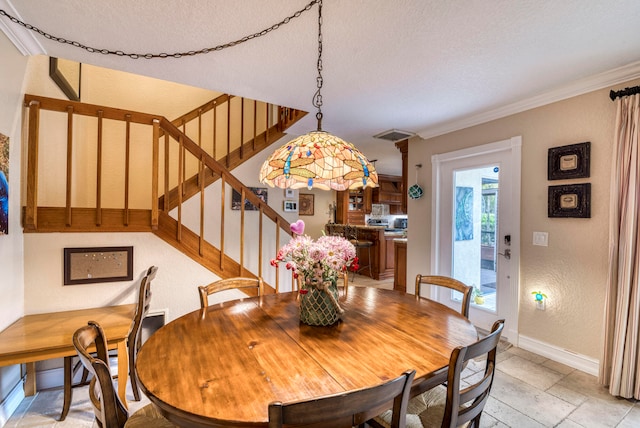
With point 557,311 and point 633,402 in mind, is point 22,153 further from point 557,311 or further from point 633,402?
point 633,402

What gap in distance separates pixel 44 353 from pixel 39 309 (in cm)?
73

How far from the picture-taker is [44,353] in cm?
168

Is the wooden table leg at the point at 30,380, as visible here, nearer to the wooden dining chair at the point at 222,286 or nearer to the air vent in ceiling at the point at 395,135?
the wooden dining chair at the point at 222,286

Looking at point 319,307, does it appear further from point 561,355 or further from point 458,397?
point 561,355

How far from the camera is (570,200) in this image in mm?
2539

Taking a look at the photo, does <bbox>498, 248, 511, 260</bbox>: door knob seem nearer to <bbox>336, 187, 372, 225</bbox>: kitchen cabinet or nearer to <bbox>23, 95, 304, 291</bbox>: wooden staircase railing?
<bbox>23, 95, 304, 291</bbox>: wooden staircase railing

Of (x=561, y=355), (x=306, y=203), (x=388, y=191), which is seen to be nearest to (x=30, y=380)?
(x=561, y=355)

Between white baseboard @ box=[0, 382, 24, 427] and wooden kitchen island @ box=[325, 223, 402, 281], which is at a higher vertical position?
wooden kitchen island @ box=[325, 223, 402, 281]

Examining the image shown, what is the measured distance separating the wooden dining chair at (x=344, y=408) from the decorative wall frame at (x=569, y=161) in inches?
107

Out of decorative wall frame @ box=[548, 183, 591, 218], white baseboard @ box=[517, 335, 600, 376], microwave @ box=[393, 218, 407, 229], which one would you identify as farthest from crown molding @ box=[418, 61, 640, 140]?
microwave @ box=[393, 218, 407, 229]

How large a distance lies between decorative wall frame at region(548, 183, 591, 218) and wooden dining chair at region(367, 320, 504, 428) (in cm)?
204

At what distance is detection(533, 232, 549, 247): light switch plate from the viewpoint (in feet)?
8.91

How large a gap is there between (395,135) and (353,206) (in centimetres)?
447

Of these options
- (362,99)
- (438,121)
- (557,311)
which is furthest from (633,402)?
(362,99)
